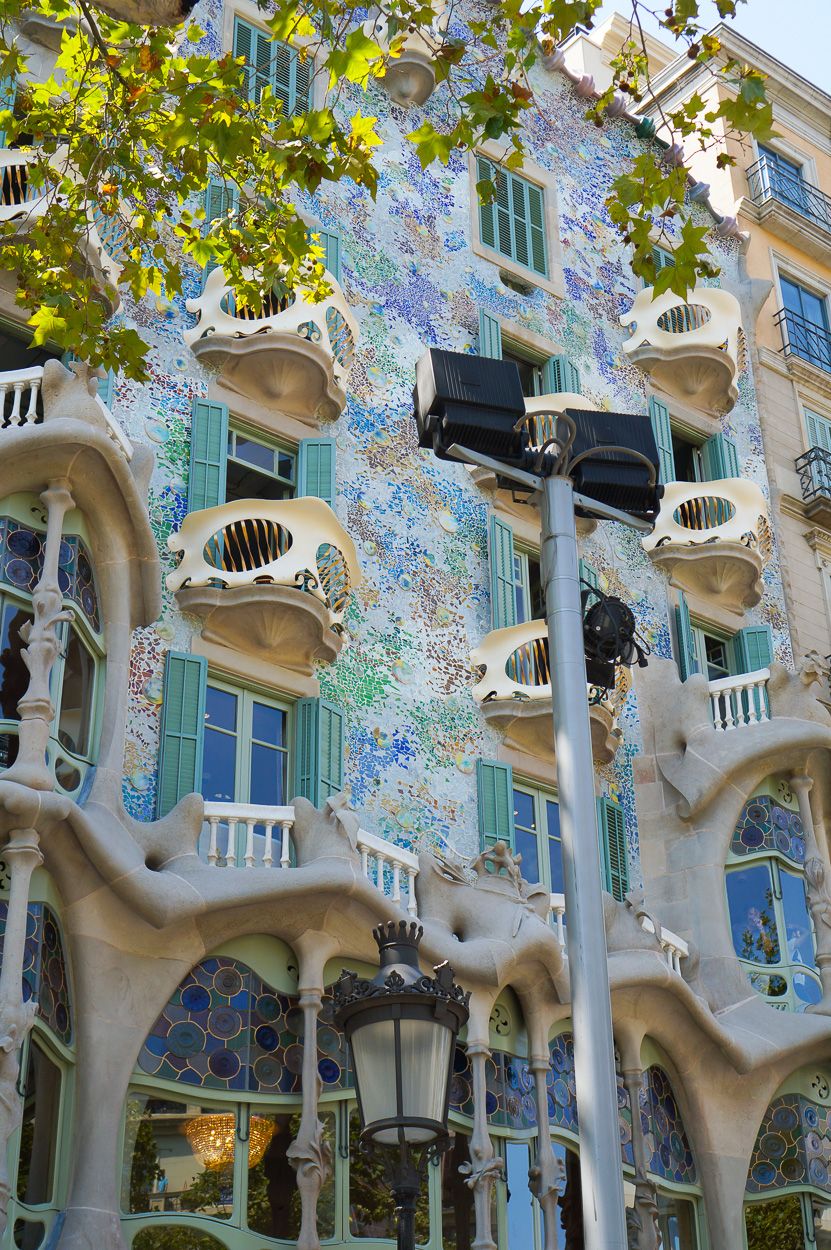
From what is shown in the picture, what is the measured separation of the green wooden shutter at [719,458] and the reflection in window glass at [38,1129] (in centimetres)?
1232

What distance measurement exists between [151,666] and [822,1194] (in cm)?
790

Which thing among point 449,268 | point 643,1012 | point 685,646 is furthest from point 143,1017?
point 449,268

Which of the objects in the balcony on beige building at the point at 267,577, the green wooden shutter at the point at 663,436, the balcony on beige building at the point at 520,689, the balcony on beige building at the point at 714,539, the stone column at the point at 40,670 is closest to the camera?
the stone column at the point at 40,670

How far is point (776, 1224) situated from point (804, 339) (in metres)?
12.9

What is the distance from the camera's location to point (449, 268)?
19625mm

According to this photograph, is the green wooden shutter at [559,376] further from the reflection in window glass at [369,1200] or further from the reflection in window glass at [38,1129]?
the reflection in window glass at [38,1129]

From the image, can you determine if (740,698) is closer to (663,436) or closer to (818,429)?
(663,436)

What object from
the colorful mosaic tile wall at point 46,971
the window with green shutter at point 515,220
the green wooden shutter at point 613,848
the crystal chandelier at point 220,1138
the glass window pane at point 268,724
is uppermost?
the window with green shutter at point 515,220

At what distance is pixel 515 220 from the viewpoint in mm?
20859

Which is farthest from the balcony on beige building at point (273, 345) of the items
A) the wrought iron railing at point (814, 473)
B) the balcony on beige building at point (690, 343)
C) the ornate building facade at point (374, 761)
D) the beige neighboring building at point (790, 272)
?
the wrought iron railing at point (814, 473)

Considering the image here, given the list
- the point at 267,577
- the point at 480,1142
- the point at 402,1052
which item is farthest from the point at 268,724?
the point at 402,1052

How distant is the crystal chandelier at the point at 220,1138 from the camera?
12234mm

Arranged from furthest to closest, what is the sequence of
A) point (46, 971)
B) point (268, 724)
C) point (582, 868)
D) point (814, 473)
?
point (814, 473) → point (268, 724) → point (46, 971) → point (582, 868)

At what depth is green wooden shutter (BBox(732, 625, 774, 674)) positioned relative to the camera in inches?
781
